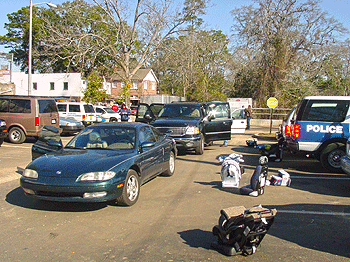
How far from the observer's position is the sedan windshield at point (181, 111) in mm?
13334

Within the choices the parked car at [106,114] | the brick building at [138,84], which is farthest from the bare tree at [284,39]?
the brick building at [138,84]

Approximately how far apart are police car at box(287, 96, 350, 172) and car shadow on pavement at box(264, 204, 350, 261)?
3456mm

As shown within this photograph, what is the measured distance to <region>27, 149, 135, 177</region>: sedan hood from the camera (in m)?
5.65

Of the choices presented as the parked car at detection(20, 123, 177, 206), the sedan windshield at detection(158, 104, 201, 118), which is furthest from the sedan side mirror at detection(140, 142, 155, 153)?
the sedan windshield at detection(158, 104, 201, 118)

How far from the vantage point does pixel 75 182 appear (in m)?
5.46

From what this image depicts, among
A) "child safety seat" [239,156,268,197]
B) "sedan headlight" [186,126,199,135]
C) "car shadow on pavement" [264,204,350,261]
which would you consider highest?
"sedan headlight" [186,126,199,135]

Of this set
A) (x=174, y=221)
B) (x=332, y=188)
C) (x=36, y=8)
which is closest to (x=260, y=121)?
(x=332, y=188)

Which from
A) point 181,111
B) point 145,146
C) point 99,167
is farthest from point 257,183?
point 181,111

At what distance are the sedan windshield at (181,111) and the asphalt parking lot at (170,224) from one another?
5108mm

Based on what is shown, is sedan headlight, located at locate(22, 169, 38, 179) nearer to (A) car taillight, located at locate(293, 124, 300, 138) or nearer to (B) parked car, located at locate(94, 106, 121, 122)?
(A) car taillight, located at locate(293, 124, 300, 138)

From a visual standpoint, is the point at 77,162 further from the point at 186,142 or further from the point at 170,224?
the point at 186,142

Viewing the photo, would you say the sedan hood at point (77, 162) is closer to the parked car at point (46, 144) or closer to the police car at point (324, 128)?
the parked car at point (46, 144)

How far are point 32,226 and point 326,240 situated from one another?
430 cm

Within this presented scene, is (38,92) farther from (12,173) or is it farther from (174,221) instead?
(174,221)
